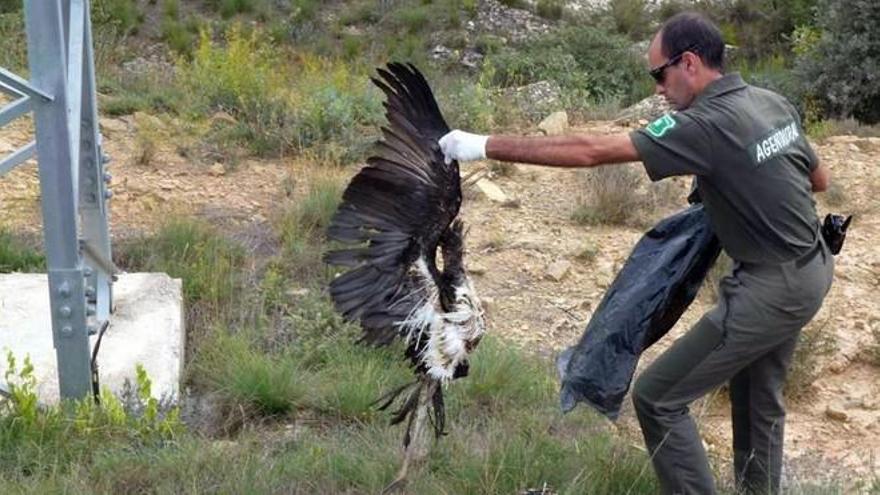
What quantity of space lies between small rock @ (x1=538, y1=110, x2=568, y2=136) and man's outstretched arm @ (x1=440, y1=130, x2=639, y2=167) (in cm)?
543

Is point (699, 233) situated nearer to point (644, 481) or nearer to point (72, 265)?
point (644, 481)

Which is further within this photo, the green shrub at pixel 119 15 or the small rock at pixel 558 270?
the green shrub at pixel 119 15

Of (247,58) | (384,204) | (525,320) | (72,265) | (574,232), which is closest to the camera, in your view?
(384,204)

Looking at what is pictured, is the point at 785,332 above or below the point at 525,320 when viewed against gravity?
above

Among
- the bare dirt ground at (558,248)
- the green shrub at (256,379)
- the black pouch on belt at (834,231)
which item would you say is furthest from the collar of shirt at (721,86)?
the green shrub at (256,379)

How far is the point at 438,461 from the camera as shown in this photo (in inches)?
168

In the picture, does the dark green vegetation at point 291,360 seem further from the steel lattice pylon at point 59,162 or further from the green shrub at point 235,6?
the green shrub at point 235,6

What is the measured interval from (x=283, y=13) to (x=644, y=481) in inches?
592

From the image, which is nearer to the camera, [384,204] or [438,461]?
[384,204]

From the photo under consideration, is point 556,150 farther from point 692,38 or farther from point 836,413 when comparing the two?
point 836,413

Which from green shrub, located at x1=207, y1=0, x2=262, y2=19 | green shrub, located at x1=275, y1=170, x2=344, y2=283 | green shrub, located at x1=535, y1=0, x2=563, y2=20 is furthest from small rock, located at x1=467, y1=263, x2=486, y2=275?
green shrub, located at x1=535, y1=0, x2=563, y2=20

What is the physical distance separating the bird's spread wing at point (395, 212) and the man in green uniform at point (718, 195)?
13 cm

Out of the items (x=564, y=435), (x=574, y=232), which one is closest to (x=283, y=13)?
(x=574, y=232)

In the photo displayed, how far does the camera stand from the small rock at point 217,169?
783cm
